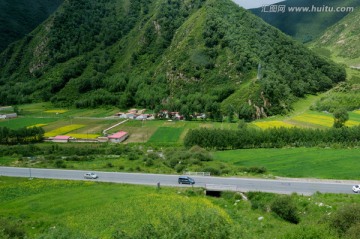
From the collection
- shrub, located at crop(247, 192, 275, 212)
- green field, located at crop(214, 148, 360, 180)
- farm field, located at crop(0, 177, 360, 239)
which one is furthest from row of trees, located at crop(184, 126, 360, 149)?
shrub, located at crop(247, 192, 275, 212)

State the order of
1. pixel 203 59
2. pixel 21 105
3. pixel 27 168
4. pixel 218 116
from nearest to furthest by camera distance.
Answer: pixel 27 168, pixel 218 116, pixel 203 59, pixel 21 105

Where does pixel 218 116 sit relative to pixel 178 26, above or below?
below

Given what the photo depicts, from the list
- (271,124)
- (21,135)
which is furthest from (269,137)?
(21,135)

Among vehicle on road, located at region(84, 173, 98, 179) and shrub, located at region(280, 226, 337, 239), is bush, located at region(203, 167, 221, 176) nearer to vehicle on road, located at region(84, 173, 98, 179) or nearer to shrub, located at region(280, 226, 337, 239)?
vehicle on road, located at region(84, 173, 98, 179)

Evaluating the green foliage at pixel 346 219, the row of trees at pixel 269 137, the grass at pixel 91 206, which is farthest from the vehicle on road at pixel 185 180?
the row of trees at pixel 269 137

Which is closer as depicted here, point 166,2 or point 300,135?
point 300,135

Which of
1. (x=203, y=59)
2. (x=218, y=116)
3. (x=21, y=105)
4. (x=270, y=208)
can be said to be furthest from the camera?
(x=21, y=105)

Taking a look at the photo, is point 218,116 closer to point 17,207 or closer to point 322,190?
point 322,190

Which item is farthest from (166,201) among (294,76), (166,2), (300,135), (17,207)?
(166,2)
